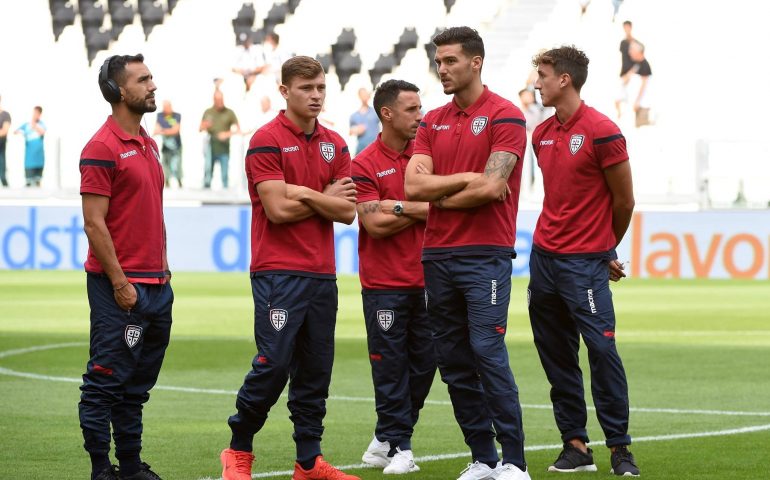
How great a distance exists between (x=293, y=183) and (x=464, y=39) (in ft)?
3.57

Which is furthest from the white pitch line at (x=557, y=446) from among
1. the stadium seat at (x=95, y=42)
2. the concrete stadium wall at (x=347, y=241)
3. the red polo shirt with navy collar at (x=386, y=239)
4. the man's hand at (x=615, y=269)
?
the stadium seat at (x=95, y=42)

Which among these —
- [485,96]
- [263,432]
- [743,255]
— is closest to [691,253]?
[743,255]

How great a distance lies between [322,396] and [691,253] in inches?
700

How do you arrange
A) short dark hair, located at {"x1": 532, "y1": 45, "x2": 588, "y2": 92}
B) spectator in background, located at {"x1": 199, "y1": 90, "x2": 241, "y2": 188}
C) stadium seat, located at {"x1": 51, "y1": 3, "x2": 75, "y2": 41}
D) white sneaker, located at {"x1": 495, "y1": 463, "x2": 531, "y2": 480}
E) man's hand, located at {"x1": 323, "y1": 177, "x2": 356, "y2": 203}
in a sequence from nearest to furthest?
white sneaker, located at {"x1": 495, "y1": 463, "x2": 531, "y2": 480} < man's hand, located at {"x1": 323, "y1": 177, "x2": 356, "y2": 203} < short dark hair, located at {"x1": 532, "y1": 45, "x2": 588, "y2": 92} < spectator in background, located at {"x1": 199, "y1": 90, "x2": 241, "y2": 188} < stadium seat, located at {"x1": 51, "y1": 3, "x2": 75, "y2": 41}

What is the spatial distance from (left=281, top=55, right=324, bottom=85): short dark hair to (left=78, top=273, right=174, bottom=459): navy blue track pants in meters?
1.22

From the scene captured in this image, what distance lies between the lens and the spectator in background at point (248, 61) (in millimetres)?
33031

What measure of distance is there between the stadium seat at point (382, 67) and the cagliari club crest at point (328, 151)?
26958 mm

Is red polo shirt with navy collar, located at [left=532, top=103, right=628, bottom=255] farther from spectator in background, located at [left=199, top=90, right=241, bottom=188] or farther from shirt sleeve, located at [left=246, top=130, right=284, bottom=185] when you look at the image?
spectator in background, located at [left=199, top=90, right=241, bottom=188]

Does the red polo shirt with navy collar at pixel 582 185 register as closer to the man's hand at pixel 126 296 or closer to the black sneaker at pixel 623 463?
the black sneaker at pixel 623 463

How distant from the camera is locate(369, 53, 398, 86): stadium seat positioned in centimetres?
3416

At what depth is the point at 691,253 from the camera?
24.2 meters

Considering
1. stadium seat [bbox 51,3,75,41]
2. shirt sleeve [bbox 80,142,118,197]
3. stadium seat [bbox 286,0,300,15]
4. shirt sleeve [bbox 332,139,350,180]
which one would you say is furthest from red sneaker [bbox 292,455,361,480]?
stadium seat [bbox 51,3,75,41]

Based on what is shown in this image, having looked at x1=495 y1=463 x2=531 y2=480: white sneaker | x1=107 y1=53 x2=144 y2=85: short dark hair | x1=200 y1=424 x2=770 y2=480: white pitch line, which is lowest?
x1=200 y1=424 x2=770 y2=480: white pitch line

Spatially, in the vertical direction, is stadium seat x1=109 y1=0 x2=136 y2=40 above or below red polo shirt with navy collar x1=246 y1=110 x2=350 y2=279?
above
